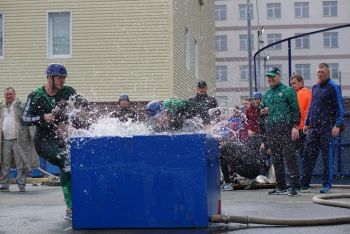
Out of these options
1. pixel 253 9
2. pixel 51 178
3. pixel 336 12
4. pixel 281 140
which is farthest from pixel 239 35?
pixel 281 140

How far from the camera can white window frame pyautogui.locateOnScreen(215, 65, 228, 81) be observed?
217ft

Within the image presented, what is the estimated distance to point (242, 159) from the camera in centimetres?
1310

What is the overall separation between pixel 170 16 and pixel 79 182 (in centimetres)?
1630

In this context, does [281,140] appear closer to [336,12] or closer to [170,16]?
[170,16]

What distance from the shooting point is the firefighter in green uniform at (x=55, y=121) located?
798 centimetres

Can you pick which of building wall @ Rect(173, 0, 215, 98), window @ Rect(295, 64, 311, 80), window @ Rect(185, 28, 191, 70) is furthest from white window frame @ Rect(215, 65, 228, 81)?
window @ Rect(295, 64, 311, 80)

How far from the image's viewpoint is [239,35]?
75.4 metres

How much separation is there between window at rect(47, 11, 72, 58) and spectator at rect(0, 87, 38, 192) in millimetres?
9190

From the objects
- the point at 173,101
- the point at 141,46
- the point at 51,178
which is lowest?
the point at 51,178

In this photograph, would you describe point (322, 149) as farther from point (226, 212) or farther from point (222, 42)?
point (222, 42)

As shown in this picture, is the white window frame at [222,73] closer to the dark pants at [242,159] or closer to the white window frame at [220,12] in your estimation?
the white window frame at [220,12]

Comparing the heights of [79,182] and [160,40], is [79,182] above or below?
below

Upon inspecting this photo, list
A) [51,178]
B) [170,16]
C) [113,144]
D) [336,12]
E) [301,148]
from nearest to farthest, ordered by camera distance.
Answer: [113,144]
[301,148]
[51,178]
[170,16]
[336,12]

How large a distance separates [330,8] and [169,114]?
69675 millimetres
